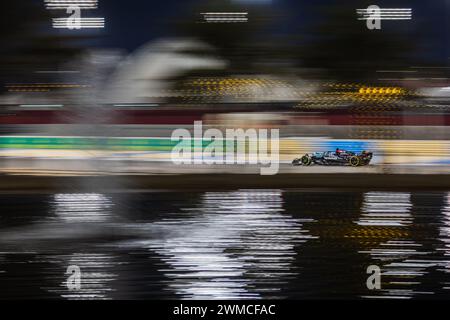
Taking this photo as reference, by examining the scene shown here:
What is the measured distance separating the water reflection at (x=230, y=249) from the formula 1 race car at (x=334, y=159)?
5.70m

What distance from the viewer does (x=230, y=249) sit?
773 cm

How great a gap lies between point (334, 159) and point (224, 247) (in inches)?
403

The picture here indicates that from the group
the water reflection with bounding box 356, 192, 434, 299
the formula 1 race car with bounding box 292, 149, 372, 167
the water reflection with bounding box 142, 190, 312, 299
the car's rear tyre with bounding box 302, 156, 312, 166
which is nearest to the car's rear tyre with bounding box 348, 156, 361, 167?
the formula 1 race car with bounding box 292, 149, 372, 167

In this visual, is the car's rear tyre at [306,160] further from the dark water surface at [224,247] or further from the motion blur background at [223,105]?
the motion blur background at [223,105]

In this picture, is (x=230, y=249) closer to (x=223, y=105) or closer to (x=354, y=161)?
(x=223, y=105)

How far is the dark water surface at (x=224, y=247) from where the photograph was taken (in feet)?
19.6

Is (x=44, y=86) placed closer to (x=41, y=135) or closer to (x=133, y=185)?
(x=133, y=185)

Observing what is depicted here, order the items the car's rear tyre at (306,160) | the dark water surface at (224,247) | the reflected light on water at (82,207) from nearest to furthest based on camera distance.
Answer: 1. the dark water surface at (224,247)
2. the reflected light on water at (82,207)
3. the car's rear tyre at (306,160)

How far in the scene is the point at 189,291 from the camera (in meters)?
5.82

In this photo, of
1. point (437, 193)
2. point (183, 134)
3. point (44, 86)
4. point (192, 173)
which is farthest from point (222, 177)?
point (44, 86)

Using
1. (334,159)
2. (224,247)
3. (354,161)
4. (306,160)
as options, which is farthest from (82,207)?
(354,161)

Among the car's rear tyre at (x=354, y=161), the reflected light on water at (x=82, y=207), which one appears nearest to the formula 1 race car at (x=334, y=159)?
the car's rear tyre at (x=354, y=161)

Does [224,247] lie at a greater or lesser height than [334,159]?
greater

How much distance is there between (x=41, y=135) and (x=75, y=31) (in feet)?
44.9
